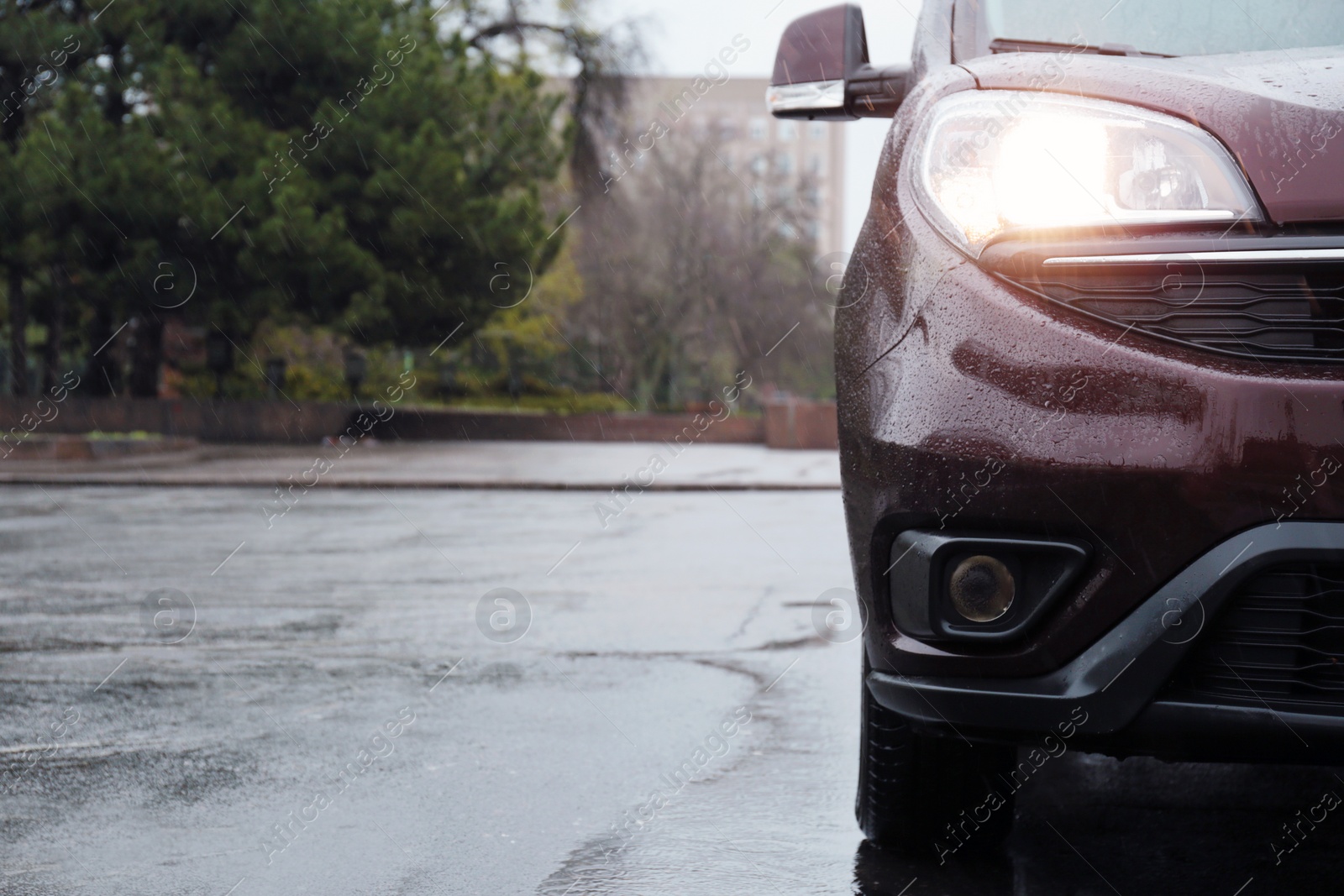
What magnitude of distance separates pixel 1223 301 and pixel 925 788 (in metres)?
1.25

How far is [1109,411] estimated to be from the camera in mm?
2123

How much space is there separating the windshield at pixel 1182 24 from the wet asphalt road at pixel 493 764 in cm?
165

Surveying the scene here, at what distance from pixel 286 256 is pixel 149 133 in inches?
117

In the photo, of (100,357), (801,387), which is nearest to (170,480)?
(100,357)

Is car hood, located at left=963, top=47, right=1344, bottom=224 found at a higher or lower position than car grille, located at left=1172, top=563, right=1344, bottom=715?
higher

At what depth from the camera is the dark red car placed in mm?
2066

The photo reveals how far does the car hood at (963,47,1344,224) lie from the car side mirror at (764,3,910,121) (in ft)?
2.53

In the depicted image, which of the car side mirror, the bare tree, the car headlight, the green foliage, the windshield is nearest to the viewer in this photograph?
the car headlight

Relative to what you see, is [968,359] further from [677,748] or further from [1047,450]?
[677,748]

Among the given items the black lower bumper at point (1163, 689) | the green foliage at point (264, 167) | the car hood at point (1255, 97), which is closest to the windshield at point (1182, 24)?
the car hood at point (1255, 97)

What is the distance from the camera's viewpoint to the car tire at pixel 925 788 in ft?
9.46

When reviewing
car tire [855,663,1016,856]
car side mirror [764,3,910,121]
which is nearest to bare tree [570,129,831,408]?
car side mirror [764,3,910,121]

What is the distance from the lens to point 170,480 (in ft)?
57.8

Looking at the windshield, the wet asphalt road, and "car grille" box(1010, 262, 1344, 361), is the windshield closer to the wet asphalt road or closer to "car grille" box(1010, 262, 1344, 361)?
"car grille" box(1010, 262, 1344, 361)
